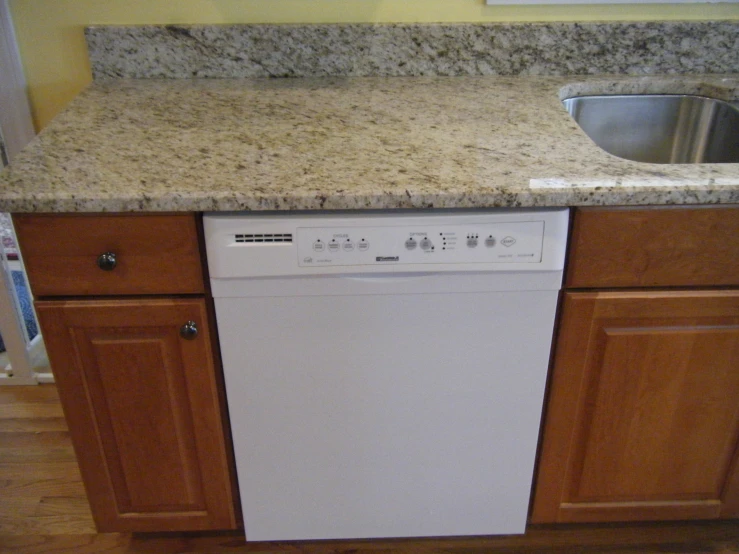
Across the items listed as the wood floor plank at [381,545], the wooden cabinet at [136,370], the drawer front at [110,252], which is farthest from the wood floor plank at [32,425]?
the drawer front at [110,252]

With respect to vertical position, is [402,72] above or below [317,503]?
above

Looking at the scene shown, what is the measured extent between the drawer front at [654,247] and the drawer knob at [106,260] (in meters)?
0.78

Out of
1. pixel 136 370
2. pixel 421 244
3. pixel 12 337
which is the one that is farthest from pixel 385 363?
pixel 12 337

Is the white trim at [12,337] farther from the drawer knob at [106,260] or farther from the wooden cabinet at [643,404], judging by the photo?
the wooden cabinet at [643,404]

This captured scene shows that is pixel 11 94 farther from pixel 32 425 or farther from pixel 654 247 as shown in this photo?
pixel 654 247

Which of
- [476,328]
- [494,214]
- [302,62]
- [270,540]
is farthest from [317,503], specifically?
[302,62]

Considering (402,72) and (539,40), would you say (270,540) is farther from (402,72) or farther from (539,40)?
(539,40)

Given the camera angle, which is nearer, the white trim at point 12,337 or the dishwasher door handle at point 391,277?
the dishwasher door handle at point 391,277

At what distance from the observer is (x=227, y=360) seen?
1.20m

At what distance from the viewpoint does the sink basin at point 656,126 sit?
1.55 meters

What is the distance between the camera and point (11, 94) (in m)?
1.57

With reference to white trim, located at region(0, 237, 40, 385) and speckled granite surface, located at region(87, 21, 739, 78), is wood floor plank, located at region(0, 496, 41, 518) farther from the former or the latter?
speckled granite surface, located at region(87, 21, 739, 78)

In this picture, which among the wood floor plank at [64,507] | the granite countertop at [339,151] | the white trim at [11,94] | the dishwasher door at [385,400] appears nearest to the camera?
the granite countertop at [339,151]

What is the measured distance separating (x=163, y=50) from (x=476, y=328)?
38.8 inches
